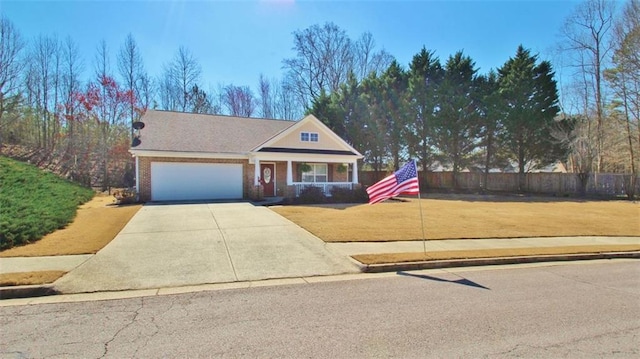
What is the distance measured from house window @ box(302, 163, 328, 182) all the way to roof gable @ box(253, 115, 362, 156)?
1316 mm

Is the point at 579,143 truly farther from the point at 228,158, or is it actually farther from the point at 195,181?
the point at 195,181

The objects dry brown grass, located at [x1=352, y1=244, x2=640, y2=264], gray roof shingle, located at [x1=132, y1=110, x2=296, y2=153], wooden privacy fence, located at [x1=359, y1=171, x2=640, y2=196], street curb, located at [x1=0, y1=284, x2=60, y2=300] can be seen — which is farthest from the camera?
wooden privacy fence, located at [x1=359, y1=171, x2=640, y2=196]

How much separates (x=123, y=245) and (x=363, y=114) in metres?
27.3

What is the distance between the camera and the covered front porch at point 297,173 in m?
20.3

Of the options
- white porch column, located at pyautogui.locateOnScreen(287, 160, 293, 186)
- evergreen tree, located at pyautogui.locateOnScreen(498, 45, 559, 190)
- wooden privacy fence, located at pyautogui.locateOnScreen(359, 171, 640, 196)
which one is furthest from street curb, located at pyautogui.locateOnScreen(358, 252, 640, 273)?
evergreen tree, located at pyautogui.locateOnScreen(498, 45, 559, 190)

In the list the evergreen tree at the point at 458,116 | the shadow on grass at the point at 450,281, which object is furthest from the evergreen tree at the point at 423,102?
the shadow on grass at the point at 450,281

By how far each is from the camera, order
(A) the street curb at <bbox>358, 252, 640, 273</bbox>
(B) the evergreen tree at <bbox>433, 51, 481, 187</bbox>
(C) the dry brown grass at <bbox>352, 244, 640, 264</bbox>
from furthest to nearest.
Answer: (B) the evergreen tree at <bbox>433, 51, 481, 187</bbox> < (C) the dry brown grass at <bbox>352, 244, 640, 264</bbox> < (A) the street curb at <bbox>358, 252, 640, 273</bbox>

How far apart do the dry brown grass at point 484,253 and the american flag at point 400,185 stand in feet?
4.59

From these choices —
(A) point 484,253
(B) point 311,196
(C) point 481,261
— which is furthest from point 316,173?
(C) point 481,261

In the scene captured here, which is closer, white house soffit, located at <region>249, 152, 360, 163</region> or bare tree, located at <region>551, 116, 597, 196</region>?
white house soffit, located at <region>249, 152, 360, 163</region>

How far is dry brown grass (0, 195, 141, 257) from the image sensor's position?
24.2 ft

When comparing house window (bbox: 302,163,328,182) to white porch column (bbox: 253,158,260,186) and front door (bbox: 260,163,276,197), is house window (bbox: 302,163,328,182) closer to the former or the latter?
front door (bbox: 260,163,276,197)

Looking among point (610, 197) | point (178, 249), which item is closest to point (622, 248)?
point (178, 249)

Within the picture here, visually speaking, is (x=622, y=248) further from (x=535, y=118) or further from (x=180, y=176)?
(x=535, y=118)
